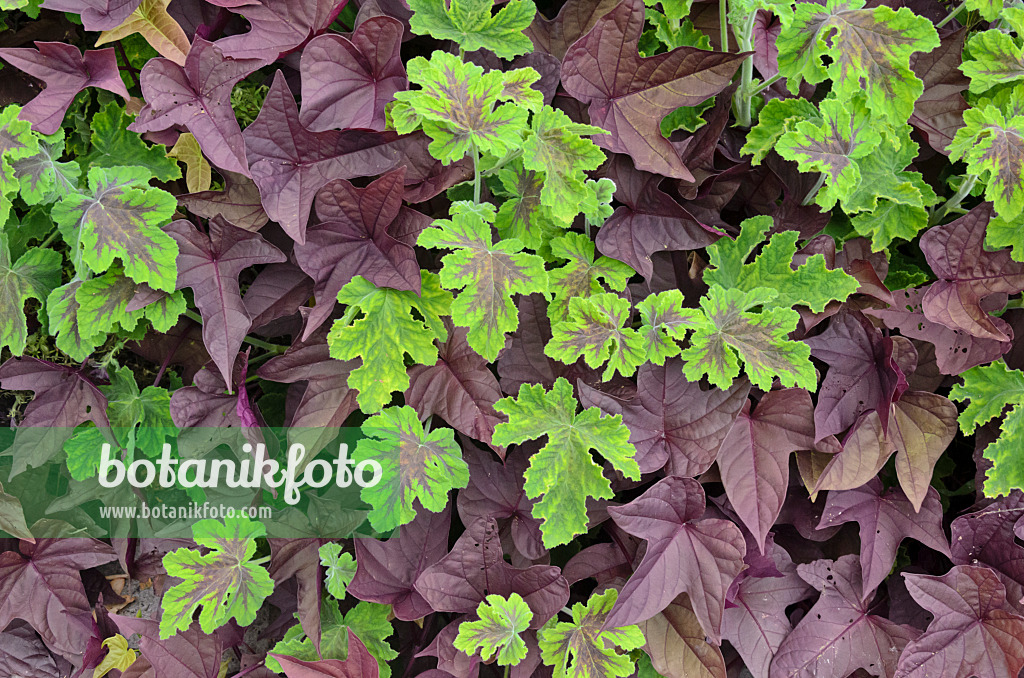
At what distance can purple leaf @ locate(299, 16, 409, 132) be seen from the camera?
129 cm

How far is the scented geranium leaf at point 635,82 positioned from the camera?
129 cm

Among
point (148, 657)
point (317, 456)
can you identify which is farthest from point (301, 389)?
point (148, 657)

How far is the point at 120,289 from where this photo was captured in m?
1.38

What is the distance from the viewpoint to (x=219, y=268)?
54.5 inches

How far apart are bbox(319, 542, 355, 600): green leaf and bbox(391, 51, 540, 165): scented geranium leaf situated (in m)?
0.79

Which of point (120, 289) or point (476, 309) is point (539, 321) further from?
point (120, 289)

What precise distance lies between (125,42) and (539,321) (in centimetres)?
102

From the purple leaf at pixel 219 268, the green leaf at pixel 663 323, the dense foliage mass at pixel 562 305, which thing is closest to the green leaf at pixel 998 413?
the dense foliage mass at pixel 562 305

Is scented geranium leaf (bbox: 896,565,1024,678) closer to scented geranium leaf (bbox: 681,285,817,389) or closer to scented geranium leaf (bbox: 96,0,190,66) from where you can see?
scented geranium leaf (bbox: 681,285,817,389)

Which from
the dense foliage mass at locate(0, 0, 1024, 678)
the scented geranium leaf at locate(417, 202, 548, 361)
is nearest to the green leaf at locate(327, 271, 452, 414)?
the dense foliage mass at locate(0, 0, 1024, 678)

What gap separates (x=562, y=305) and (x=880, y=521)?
2.55ft

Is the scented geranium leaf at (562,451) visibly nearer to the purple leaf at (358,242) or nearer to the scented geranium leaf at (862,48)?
the purple leaf at (358,242)

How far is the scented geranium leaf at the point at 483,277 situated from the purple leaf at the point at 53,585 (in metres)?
1.08

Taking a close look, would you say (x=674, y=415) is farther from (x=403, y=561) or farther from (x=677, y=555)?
(x=403, y=561)
